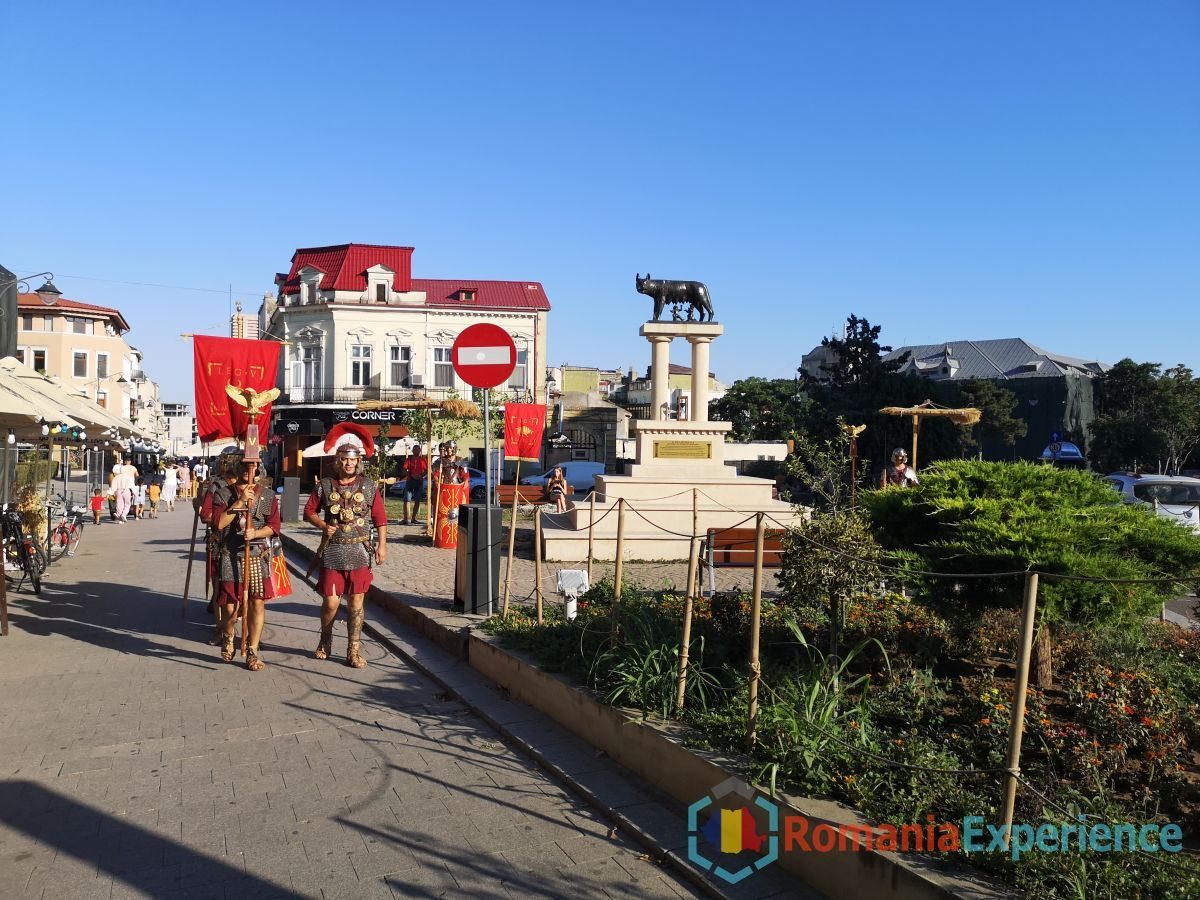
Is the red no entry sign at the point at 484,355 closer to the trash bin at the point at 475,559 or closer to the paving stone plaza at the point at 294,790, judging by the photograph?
the trash bin at the point at 475,559

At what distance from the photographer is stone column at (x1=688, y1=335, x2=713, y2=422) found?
16.3 meters

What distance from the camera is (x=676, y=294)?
16234 mm

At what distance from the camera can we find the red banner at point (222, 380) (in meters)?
10.0

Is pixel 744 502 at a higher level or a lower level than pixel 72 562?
higher

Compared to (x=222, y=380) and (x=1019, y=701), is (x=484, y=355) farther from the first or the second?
(x=1019, y=701)

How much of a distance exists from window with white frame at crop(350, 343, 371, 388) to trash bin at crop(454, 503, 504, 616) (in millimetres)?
40325

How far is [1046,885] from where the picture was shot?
3125 millimetres

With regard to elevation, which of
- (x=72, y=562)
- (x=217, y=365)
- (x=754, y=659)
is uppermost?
(x=217, y=365)

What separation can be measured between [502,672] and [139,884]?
10.7 feet

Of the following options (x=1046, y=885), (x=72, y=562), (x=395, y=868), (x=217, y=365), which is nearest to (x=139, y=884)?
(x=395, y=868)

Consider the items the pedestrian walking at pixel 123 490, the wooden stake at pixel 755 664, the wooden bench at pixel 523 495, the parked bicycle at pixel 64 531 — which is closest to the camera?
the wooden stake at pixel 755 664

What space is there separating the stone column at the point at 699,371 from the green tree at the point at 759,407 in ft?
109

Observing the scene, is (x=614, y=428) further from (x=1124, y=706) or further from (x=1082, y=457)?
(x=1124, y=706)

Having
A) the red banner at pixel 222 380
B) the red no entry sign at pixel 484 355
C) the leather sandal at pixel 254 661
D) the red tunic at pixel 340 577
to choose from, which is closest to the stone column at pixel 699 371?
the red no entry sign at pixel 484 355
